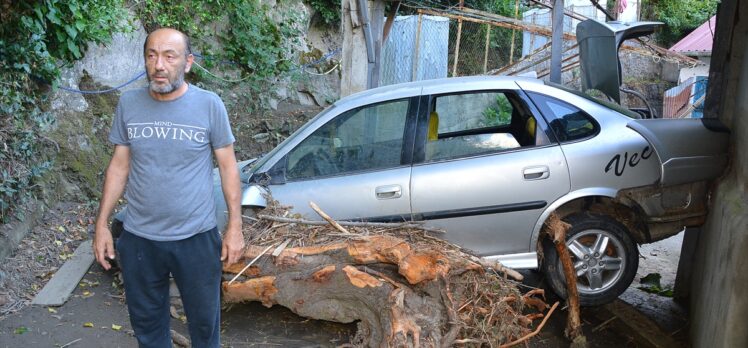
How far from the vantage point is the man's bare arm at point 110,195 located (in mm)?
3096

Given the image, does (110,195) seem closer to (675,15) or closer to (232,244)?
(232,244)

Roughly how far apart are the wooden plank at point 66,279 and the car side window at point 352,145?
199 cm

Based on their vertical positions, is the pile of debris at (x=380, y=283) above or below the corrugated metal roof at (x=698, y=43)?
below

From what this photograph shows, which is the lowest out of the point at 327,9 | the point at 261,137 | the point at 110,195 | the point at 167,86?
the point at 261,137

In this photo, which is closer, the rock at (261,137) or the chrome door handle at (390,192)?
the chrome door handle at (390,192)

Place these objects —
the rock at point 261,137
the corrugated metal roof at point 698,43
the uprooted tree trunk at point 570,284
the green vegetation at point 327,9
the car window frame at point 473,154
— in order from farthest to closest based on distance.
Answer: the corrugated metal roof at point 698,43, the green vegetation at point 327,9, the rock at point 261,137, the car window frame at point 473,154, the uprooted tree trunk at point 570,284

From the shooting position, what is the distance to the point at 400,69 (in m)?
13.8

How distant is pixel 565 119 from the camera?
4.98 m

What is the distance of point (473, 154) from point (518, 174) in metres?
0.37

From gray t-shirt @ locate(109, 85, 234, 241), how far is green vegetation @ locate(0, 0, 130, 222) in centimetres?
300

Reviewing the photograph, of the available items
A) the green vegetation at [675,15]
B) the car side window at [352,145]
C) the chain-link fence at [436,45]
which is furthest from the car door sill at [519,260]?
the green vegetation at [675,15]

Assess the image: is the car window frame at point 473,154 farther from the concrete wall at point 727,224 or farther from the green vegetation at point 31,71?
the green vegetation at point 31,71

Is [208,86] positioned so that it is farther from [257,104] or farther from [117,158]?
[117,158]

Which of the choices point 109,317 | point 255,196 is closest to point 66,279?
point 109,317
